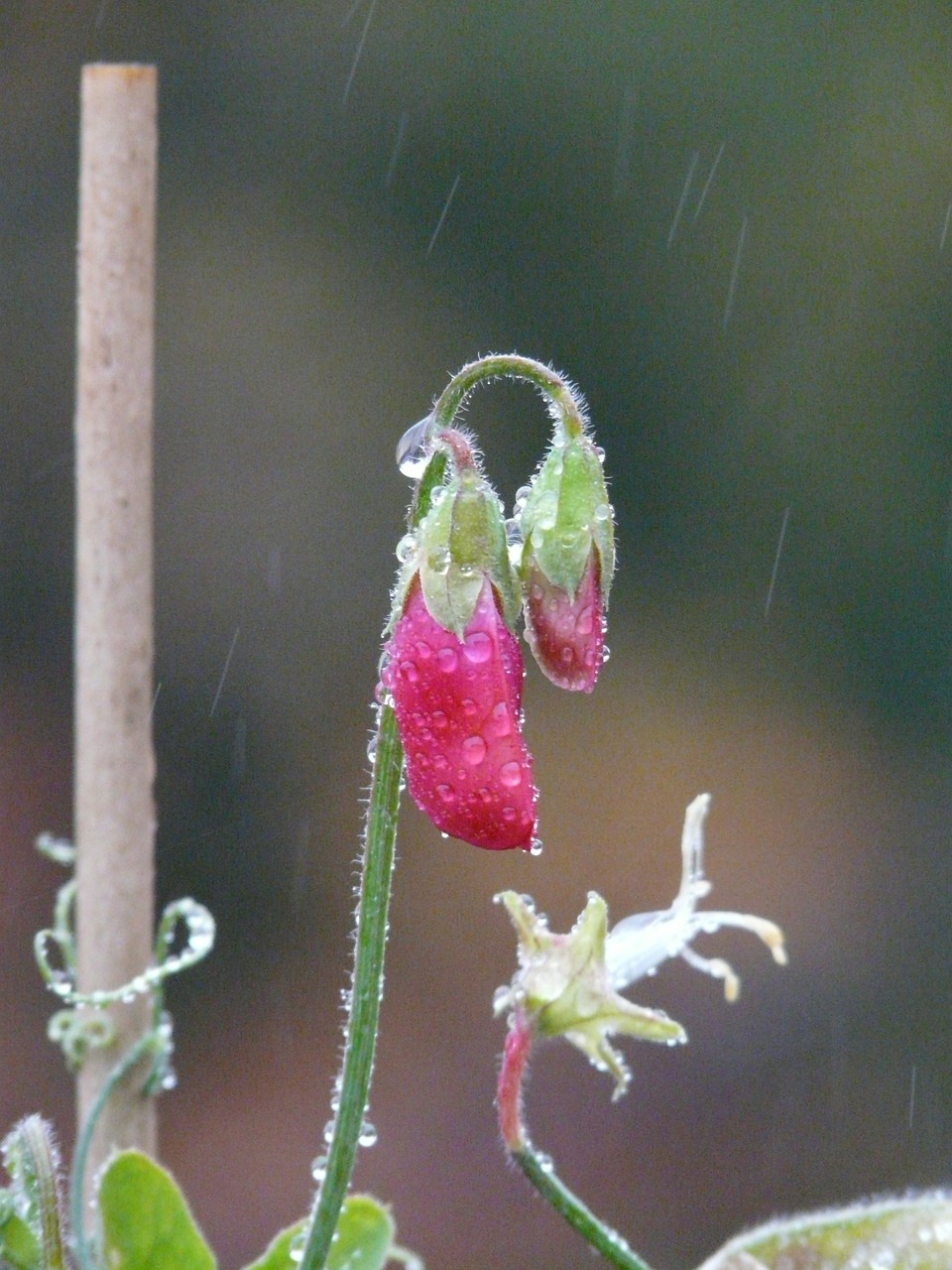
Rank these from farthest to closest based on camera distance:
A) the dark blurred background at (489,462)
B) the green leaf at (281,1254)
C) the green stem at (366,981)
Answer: the dark blurred background at (489,462) < the green leaf at (281,1254) < the green stem at (366,981)

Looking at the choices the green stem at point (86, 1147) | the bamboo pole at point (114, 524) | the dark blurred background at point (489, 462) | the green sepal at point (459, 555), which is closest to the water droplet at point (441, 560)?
the green sepal at point (459, 555)

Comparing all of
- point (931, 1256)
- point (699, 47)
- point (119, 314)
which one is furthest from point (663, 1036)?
point (699, 47)

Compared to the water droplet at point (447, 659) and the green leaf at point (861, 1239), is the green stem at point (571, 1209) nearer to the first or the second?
the green leaf at point (861, 1239)

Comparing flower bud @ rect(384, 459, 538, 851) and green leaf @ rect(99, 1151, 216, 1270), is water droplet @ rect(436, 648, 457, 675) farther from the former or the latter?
green leaf @ rect(99, 1151, 216, 1270)

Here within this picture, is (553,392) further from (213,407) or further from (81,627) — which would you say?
(213,407)

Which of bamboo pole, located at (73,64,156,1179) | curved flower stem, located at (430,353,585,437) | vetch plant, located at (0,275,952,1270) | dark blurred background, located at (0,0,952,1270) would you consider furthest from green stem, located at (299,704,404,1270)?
dark blurred background, located at (0,0,952,1270)

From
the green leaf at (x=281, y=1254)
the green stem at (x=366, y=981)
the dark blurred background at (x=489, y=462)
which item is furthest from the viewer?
the dark blurred background at (x=489, y=462)
